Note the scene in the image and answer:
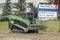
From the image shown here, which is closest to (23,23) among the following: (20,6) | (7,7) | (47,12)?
(47,12)

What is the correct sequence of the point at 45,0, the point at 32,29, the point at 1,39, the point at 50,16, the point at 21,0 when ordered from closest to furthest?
the point at 1,39 → the point at 32,29 → the point at 50,16 → the point at 21,0 → the point at 45,0

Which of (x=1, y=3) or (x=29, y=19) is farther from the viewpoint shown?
(x=1, y=3)

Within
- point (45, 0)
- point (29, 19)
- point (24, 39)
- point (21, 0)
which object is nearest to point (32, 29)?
point (29, 19)

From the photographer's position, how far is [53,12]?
120 feet

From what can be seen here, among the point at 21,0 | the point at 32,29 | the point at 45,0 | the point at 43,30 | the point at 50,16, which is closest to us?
the point at 32,29

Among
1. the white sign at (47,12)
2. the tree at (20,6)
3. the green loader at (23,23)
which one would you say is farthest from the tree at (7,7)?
the green loader at (23,23)

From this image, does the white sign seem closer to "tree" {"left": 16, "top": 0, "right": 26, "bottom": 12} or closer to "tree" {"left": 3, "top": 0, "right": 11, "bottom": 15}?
"tree" {"left": 3, "top": 0, "right": 11, "bottom": 15}

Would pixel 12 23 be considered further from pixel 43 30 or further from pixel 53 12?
pixel 53 12

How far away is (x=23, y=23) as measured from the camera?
23.9 meters

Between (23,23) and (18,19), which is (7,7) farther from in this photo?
(23,23)

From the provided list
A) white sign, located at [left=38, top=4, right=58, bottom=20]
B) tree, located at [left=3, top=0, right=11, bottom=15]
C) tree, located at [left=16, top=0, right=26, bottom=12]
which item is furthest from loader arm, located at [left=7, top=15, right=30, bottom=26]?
tree, located at [left=16, top=0, right=26, bottom=12]

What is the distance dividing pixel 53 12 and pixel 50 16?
5.44ft

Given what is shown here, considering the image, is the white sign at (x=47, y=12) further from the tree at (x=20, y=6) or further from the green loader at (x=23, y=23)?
the tree at (x=20, y=6)

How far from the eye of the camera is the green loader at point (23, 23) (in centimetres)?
2375
